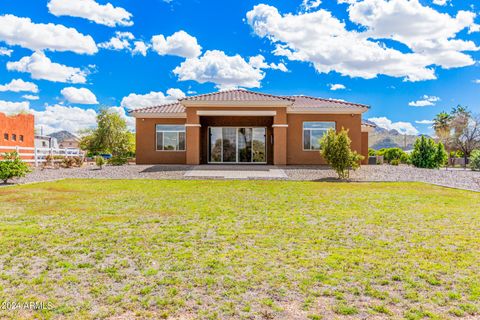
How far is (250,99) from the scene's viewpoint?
22.5 m

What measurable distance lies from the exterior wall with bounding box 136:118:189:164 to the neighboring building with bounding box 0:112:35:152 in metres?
19.9

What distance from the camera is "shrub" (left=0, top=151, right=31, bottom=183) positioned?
14.9m

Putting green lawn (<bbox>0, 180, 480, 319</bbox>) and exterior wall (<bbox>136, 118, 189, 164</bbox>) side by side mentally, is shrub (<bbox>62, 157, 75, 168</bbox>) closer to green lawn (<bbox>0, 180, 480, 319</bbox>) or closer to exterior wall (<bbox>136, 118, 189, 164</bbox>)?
exterior wall (<bbox>136, 118, 189, 164</bbox>)

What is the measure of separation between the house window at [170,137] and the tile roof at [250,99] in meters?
1.18

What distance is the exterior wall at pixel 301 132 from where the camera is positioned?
24.0 m

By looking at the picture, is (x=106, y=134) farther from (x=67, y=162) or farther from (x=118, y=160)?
(x=67, y=162)

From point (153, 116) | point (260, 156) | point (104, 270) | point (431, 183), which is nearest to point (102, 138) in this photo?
point (153, 116)

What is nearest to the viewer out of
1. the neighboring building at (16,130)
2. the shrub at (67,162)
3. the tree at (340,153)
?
the tree at (340,153)

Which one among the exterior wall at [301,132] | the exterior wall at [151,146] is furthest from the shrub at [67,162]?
the exterior wall at [301,132]

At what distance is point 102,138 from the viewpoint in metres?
52.7

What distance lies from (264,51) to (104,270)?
25.9 m

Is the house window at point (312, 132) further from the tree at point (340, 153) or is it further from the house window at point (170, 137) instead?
the house window at point (170, 137)

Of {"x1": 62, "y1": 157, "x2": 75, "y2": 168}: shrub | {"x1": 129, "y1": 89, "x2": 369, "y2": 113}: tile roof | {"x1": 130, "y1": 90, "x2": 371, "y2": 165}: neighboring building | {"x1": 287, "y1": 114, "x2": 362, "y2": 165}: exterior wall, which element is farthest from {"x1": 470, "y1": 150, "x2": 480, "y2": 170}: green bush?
{"x1": 62, "y1": 157, "x2": 75, "y2": 168}: shrub

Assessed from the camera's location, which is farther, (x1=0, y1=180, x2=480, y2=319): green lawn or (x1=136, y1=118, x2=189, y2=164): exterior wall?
(x1=136, y1=118, x2=189, y2=164): exterior wall
